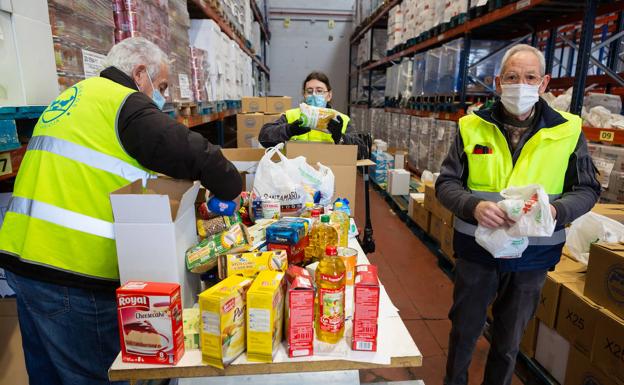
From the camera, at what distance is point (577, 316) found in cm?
209

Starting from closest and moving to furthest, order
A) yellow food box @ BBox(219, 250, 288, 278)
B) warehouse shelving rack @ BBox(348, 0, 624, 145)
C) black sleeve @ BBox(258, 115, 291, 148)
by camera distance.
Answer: yellow food box @ BBox(219, 250, 288, 278) → warehouse shelving rack @ BBox(348, 0, 624, 145) → black sleeve @ BBox(258, 115, 291, 148)

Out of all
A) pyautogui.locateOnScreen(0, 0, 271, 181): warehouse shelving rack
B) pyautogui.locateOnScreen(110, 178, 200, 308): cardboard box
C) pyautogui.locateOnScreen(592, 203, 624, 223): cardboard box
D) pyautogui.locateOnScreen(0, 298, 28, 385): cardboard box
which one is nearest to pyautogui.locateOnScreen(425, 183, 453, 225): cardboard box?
pyautogui.locateOnScreen(592, 203, 624, 223): cardboard box

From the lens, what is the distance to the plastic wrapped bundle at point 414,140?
6.17 m

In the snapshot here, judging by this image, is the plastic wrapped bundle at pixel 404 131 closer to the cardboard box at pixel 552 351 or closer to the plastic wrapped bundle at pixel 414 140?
the plastic wrapped bundle at pixel 414 140

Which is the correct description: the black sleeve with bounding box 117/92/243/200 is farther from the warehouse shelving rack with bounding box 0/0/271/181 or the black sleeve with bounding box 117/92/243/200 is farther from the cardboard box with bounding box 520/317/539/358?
the cardboard box with bounding box 520/317/539/358

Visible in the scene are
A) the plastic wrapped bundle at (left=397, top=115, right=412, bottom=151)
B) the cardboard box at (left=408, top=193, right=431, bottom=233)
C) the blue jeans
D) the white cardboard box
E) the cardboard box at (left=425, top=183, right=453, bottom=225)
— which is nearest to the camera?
the blue jeans

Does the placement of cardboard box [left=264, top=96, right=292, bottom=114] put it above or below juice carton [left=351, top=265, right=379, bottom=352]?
above

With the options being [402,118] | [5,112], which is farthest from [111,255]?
[402,118]

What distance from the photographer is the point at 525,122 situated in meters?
1.89

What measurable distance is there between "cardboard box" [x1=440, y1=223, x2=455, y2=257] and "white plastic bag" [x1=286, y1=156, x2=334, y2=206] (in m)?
1.94

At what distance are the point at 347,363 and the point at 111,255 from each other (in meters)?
0.93

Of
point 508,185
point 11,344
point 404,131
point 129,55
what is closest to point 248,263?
point 129,55

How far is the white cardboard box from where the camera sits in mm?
6145

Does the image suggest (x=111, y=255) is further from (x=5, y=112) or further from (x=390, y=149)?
(x=390, y=149)
